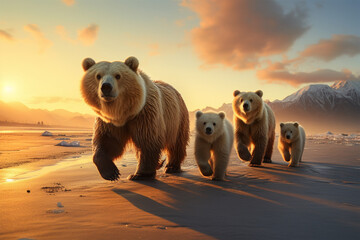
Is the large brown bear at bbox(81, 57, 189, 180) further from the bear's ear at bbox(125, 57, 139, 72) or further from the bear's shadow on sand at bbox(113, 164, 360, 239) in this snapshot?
the bear's shadow on sand at bbox(113, 164, 360, 239)

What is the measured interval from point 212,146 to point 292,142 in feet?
10.4

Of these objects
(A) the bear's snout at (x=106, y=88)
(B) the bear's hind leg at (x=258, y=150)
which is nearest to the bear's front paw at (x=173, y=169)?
(B) the bear's hind leg at (x=258, y=150)

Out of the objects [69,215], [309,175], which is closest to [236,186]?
[309,175]

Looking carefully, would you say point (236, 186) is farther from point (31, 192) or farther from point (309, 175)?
point (31, 192)

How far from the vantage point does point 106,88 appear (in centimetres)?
412

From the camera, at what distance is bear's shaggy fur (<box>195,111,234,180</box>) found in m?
4.96

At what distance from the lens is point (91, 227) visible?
241 centimetres

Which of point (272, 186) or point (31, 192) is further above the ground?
point (272, 186)

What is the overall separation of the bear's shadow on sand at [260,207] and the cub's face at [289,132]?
2351 mm

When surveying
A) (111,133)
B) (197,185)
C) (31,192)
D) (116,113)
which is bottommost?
(31,192)

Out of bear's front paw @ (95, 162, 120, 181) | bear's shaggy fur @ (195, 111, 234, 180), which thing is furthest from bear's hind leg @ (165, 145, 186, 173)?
bear's front paw @ (95, 162, 120, 181)

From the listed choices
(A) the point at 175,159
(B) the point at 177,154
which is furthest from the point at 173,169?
(B) the point at 177,154

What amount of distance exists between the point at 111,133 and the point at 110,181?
81 cm

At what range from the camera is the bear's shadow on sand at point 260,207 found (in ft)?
7.70
